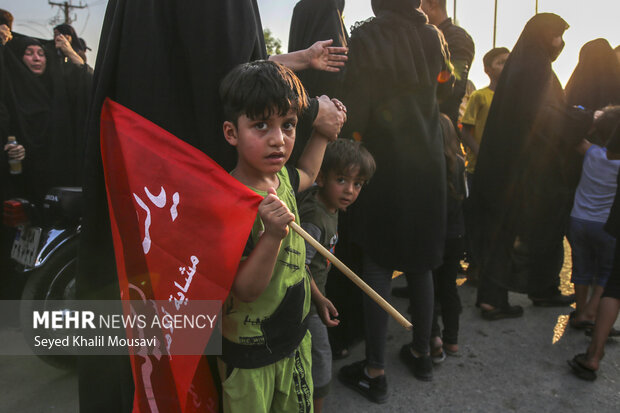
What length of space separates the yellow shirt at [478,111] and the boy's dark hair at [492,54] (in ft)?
0.94

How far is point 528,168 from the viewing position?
310 cm

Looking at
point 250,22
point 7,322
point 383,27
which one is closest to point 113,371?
point 250,22

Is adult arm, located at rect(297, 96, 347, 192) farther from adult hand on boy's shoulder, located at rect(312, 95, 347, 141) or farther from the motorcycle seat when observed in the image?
the motorcycle seat

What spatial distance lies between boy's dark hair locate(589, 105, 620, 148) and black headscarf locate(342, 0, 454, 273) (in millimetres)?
1109

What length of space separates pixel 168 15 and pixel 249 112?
18.5 inches

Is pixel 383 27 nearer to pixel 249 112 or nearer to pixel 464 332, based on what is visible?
pixel 249 112

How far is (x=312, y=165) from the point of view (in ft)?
5.23

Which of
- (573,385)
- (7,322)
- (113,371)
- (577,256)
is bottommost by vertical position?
(7,322)

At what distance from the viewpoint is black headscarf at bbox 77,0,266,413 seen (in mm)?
1324

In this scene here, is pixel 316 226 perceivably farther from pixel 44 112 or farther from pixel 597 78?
pixel 597 78

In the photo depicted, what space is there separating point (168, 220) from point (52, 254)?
1816 millimetres

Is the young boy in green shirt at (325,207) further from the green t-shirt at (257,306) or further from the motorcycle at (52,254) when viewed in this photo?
the motorcycle at (52,254)

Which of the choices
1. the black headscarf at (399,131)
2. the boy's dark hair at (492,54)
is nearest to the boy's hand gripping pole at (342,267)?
the black headscarf at (399,131)

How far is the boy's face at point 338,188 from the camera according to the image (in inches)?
74.5
